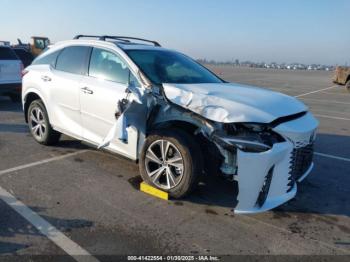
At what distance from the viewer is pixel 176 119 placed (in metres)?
4.05

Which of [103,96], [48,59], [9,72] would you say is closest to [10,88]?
[9,72]

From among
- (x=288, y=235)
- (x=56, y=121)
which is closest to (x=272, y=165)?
(x=288, y=235)

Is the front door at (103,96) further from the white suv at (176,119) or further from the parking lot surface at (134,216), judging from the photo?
the parking lot surface at (134,216)

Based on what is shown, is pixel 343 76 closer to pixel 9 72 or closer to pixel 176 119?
pixel 9 72

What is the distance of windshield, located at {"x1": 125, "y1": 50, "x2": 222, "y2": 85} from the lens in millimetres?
4640

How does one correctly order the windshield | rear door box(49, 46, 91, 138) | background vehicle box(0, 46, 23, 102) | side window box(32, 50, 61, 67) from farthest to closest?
background vehicle box(0, 46, 23, 102), side window box(32, 50, 61, 67), rear door box(49, 46, 91, 138), the windshield

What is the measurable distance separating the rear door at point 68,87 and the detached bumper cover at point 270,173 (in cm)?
275

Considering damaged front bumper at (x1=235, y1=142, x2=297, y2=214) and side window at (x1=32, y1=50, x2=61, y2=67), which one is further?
side window at (x1=32, y1=50, x2=61, y2=67)

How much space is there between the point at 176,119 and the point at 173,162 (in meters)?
0.49

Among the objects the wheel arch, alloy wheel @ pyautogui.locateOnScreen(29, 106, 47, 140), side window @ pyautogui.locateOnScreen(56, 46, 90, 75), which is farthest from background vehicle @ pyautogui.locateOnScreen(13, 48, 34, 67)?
side window @ pyautogui.locateOnScreen(56, 46, 90, 75)

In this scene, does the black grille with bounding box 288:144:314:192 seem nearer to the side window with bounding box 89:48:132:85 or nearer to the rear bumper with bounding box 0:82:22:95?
the side window with bounding box 89:48:132:85

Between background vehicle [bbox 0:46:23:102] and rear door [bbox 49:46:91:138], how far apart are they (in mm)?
5242

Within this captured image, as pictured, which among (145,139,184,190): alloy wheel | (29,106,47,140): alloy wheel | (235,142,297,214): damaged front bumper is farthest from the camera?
(29,106,47,140): alloy wheel

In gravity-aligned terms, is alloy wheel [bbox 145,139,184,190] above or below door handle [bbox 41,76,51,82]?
below
